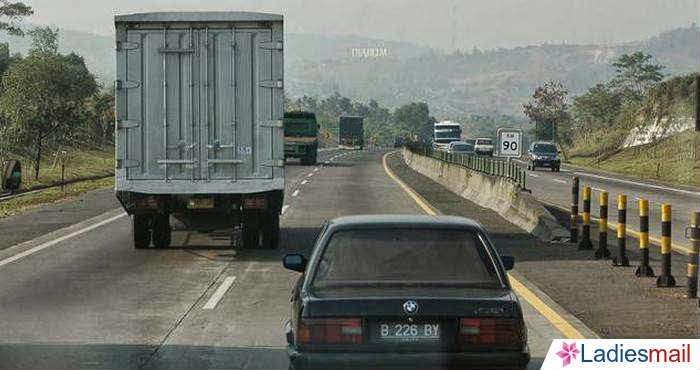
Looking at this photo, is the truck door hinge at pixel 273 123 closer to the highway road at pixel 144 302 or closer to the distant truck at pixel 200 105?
the distant truck at pixel 200 105

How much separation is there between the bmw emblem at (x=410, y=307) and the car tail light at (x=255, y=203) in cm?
1112

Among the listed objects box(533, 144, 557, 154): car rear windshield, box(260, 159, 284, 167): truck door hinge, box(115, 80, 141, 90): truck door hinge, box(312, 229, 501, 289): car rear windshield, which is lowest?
box(533, 144, 557, 154): car rear windshield

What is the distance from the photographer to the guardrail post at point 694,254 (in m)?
13.2

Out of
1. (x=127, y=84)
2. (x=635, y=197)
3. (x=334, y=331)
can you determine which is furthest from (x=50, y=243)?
(x=635, y=197)

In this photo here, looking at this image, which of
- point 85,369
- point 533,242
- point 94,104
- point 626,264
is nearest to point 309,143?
point 94,104

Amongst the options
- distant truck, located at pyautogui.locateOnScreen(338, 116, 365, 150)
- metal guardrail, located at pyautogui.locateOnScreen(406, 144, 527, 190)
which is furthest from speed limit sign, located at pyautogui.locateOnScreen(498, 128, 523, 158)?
distant truck, located at pyautogui.locateOnScreen(338, 116, 365, 150)

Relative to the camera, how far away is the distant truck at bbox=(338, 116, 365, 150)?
4803 inches

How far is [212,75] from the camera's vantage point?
17.8 metres

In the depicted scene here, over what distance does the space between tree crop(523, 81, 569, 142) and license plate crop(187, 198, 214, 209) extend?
126 meters

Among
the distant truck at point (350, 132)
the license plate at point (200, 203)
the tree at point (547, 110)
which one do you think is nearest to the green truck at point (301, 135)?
the license plate at point (200, 203)

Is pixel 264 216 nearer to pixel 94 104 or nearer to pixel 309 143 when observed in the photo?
pixel 309 143

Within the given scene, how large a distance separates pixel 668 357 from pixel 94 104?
79697mm

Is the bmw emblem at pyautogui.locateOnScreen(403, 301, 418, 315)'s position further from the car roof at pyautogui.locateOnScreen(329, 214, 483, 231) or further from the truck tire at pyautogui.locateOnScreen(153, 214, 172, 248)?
the truck tire at pyautogui.locateOnScreen(153, 214, 172, 248)

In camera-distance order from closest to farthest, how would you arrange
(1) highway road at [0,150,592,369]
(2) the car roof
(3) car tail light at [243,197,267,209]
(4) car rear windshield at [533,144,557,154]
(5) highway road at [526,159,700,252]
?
(2) the car roof < (1) highway road at [0,150,592,369] < (3) car tail light at [243,197,267,209] < (5) highway road at [526,159,700,252] < (4) car rear windshield at [533,144,557,154]
